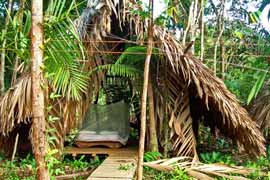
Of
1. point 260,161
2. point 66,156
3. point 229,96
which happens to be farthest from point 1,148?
point 260,161

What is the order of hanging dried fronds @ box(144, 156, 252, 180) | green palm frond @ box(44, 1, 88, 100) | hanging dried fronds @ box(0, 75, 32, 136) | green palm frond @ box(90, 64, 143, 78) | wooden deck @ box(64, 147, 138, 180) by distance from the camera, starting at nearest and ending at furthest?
green palm frond @ box(44, 1, 88, 100) → wooden deck @ box(64, 147, 138, 180) → hanging dried fronds @ box(144, 156, 252, 180) → hanging dried fronds @ box(0, 75, 32, 136) → green palm frond @ box(90, 64, 143, 78)

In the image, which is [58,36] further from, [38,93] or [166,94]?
[166,94]

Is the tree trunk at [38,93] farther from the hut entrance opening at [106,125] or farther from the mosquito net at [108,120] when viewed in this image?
the mosquito net at [108,120]

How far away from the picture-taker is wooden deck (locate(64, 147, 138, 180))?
4.62m

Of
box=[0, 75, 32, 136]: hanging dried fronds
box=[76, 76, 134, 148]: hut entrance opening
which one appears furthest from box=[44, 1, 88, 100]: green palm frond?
box=[76, 76, 134, 148]: hut entrance opening

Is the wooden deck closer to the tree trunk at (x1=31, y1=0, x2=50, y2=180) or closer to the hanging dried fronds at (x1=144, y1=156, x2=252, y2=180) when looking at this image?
the hanging dried fronds at (x1=144, y1=156, x2=252, y2=180)

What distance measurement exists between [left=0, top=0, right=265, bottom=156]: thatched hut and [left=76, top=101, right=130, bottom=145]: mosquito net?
27.4 inches

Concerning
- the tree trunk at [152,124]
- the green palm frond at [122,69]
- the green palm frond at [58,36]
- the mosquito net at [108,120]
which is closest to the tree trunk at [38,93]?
the green palm frond at [58,36]

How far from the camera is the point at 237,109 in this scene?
19.1ft

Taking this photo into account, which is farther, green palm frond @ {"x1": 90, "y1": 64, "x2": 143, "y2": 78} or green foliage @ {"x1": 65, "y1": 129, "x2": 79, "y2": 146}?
green foliage @ {"x1": 65, "y1": 129, "x2": 79, "y2": 146}

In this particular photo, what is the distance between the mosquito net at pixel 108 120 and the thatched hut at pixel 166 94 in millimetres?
697

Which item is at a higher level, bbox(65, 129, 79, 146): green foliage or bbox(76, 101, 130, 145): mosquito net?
bbox(76, 101, 130, 145): mosquito net

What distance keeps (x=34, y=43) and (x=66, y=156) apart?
4.36 metres


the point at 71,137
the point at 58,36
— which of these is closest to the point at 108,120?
the point at 71,137
